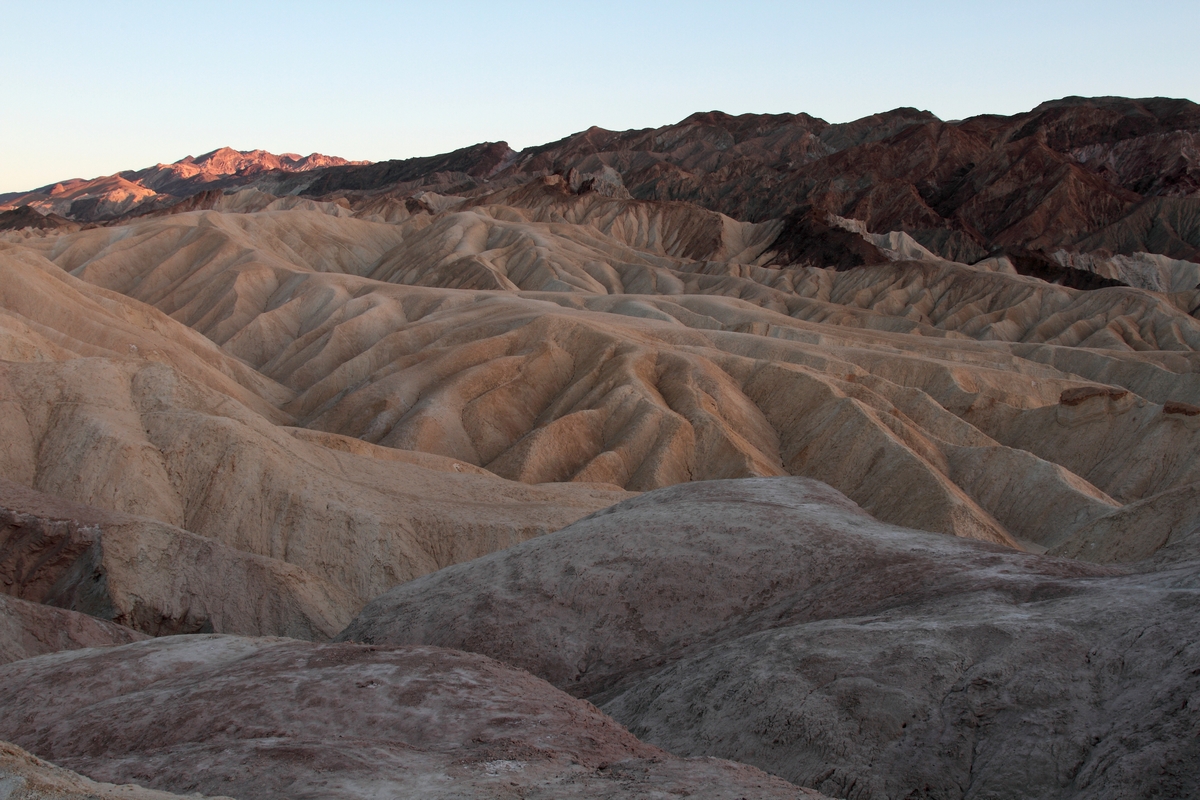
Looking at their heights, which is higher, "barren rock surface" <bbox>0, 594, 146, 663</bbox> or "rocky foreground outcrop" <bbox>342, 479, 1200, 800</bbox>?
"rocky foreground outcrop" <bbox>342, 479, 1200, 800</bbox>

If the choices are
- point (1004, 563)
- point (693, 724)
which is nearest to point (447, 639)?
point (693, 724)

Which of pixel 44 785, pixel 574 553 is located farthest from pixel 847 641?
pixel 44 785

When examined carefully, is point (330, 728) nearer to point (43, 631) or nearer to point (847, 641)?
→ point (847, 641)

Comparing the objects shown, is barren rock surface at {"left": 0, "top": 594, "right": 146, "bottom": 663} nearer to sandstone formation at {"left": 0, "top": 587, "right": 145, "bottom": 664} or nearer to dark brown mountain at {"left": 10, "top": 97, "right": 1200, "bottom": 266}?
sandstone formation at {"left": 0, "top": 587, "right": 145, "bottom": 664}

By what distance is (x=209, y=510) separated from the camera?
66.6 feet

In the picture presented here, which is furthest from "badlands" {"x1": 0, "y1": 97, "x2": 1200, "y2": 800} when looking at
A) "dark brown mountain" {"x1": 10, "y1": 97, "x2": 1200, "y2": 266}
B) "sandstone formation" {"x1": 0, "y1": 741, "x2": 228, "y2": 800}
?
"dark brown mountain" {"x1": 10, "y1": 97, "x2": 1200, "y2": 266}

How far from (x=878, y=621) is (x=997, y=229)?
102025 mm

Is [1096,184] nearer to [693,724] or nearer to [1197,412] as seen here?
[1197,412]

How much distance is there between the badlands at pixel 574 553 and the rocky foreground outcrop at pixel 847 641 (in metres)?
0.04

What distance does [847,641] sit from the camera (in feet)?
30.8

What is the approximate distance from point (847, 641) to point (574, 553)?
16.3 ft

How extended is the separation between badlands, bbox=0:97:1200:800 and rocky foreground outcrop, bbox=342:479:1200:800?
0.13 feet

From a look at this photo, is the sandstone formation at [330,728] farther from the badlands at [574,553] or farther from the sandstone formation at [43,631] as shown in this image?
the sandstone formation at [43,631]

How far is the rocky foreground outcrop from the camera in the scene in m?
7.62
